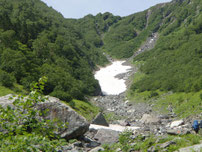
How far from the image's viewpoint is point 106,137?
17891 mm

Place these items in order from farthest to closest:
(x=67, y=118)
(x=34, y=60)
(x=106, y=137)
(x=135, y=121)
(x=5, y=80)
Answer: (x=34, y=60) → (x=135, y=121) → (x=5, y=80) → (x=106, y=137) → (x=67, y=118)

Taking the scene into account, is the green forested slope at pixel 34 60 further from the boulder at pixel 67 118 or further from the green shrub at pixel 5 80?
the boulder at pixel 67 118

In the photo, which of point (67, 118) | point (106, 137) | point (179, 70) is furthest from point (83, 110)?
point (179, 70)

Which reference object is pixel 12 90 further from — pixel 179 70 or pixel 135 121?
pixel 179 70

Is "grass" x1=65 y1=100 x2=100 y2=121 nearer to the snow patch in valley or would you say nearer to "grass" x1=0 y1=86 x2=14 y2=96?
"grass" x1=0 y1=86 x2=14 y2=96

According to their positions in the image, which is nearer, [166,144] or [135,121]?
[166,144]

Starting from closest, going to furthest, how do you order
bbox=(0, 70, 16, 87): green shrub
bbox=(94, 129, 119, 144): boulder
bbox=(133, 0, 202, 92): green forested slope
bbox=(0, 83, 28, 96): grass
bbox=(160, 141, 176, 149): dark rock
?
bbox=(160, 141, 176, 149): dark rock
bbox=(94, 129, 119, 144): boulder
bbox=(0, 83, 28, 96): grass
bbox=(0, 70, 16, 87): green shrub
bbox=(133, 0, 202, 92): green forested slope

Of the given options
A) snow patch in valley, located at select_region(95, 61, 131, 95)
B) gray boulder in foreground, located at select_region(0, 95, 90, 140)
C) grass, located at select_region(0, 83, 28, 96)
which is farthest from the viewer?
snow patch in valley, located at select_region(95, 61, 131, 95)

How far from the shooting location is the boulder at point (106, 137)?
17.4 metres

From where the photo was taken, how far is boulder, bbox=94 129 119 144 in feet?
57.0

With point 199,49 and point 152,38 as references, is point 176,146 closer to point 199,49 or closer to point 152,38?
point 199,49

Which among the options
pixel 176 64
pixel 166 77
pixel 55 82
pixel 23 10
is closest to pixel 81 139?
pixel 55 82

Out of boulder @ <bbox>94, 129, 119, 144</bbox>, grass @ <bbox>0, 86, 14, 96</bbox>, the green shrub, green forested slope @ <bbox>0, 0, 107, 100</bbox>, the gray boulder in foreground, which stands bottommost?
boulder @ <bbox>94, 129, 119, 144</bbox>

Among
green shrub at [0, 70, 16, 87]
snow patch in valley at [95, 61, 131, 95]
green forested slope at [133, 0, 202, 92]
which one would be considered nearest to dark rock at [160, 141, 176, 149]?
green shrub at [0, 70, 16, 87]
